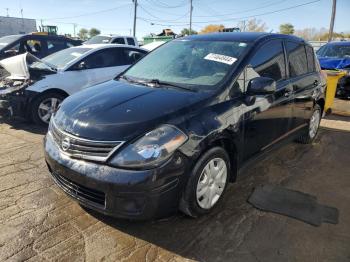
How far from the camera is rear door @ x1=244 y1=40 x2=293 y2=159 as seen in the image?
3.55m

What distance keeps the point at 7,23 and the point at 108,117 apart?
64232 millimetres

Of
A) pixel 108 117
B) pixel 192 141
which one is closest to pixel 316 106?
pixel 192 141

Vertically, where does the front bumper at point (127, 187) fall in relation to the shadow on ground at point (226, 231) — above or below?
above

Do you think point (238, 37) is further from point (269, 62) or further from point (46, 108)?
point (46, 108)

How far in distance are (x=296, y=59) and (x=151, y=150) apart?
3007 mm

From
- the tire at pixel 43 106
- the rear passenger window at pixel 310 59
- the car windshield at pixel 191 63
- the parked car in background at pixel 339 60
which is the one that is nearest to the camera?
the car windshield at pixel 191 63

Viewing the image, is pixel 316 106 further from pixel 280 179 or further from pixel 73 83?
pixel 73 83

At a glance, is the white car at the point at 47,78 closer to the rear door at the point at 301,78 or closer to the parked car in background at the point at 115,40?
the rear door at the point at 301,78

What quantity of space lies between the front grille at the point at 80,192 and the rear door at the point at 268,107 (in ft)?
5.37

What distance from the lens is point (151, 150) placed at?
8.40 feet

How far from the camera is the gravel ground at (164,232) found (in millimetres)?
2672

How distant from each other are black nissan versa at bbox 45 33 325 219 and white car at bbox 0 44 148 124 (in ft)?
8.71

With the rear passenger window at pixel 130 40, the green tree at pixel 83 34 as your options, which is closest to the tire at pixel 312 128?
the rear passenger window at pixel 130 40

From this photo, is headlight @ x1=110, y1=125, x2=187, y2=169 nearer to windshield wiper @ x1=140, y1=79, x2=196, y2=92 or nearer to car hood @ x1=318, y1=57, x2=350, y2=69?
windshield wiper @ x1=140, y1=79, x2=196, y2=92
